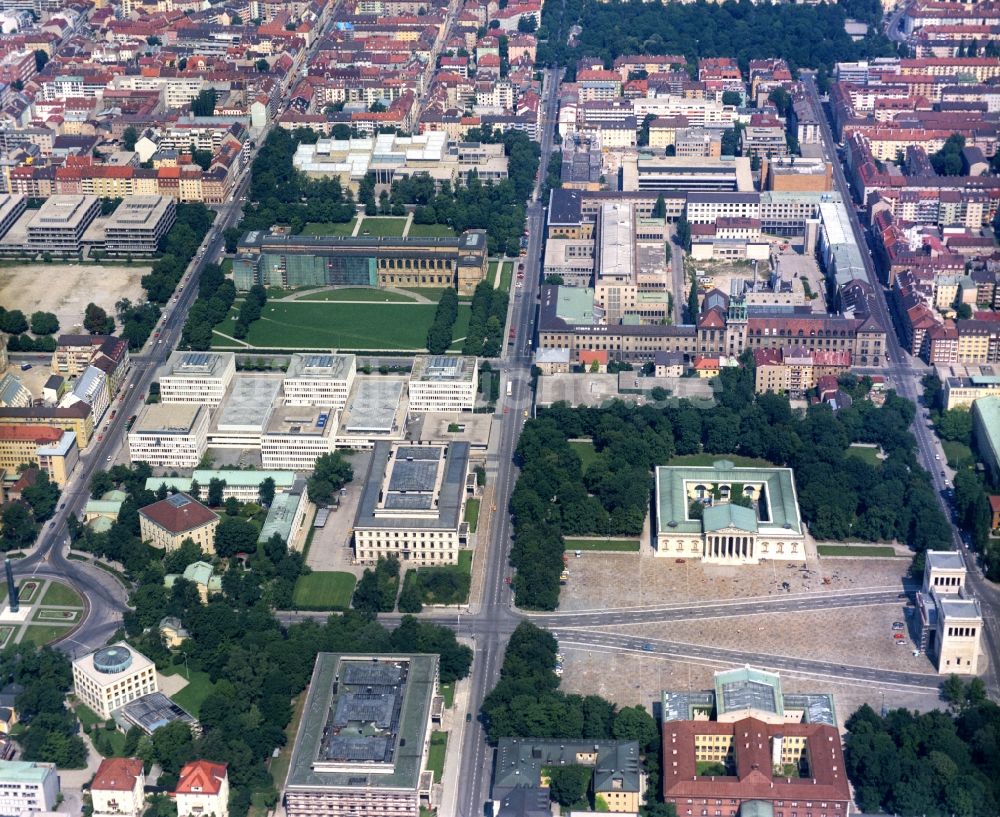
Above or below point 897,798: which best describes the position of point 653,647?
above

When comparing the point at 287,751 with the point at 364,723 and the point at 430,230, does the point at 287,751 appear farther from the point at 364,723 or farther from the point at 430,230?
the point at 430,230

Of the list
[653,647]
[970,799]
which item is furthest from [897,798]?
[653,647]

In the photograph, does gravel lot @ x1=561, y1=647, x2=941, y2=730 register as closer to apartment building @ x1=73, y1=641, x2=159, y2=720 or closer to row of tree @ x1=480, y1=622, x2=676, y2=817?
row of tree @ x1=480, y1=622, x2=676, y2=817

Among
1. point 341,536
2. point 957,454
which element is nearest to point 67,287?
point 341,536

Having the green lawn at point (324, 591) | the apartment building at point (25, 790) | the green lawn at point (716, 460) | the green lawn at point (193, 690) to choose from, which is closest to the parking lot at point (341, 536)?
the green lawn at point (324, 591)

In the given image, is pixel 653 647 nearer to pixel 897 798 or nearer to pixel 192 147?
pixel 897 798

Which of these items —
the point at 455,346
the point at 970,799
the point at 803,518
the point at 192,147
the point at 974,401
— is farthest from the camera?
the point at 192,147

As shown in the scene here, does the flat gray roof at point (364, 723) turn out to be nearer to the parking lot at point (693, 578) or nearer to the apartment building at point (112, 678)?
the apartment building at point (112, 678)

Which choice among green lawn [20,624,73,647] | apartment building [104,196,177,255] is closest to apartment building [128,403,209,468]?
green lawn [20,624,73,647]
